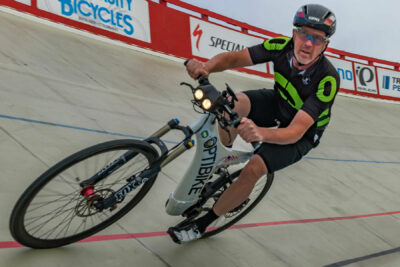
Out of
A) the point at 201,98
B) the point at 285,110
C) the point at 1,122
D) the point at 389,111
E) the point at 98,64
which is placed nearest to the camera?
the point at 201,98

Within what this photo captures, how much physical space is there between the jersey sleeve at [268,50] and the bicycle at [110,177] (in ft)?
2.20

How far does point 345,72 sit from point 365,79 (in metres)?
1.06

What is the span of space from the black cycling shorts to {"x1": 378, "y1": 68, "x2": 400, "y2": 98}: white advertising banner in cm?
1294

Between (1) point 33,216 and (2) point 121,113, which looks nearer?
(1) point 33,216

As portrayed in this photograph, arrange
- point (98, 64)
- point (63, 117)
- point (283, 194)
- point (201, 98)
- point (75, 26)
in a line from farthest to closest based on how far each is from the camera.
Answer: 1. point (75, 26)
2. point (98, 64)
3. point (283, 194)
4. point (63, 117)
5. point (201, 98)

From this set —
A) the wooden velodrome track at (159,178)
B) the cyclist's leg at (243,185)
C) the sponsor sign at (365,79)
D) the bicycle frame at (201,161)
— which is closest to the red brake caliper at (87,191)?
the wooden velodrome track at (159,178)

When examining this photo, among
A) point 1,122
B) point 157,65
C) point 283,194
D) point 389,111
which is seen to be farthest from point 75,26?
point 389,111

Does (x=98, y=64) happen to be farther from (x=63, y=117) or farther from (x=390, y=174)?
(x=390, y=174)

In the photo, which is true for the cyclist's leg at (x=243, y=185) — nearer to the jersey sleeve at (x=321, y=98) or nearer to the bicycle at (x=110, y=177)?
the bicycle at (x=110, y=177)

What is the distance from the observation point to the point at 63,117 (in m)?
4.38

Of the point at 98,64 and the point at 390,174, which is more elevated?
the point at 98,64

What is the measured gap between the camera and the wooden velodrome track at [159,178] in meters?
2.94

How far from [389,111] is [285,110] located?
464 inches

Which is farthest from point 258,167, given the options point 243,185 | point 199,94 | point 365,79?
point 365,79
